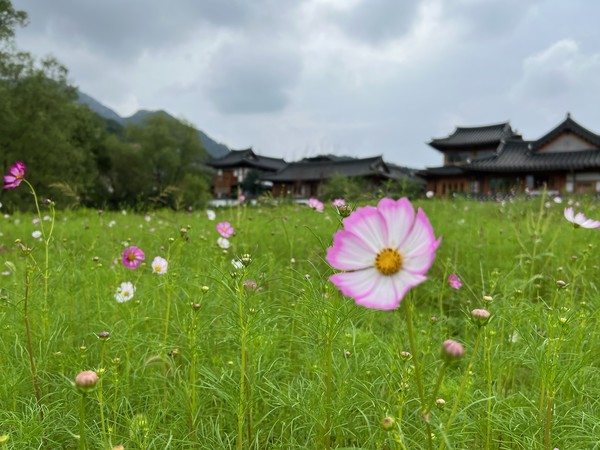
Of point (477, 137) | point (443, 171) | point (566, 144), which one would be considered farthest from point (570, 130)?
point (443, 171)

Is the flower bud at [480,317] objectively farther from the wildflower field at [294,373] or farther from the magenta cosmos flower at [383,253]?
the magenta cosmos flower at [383,253]

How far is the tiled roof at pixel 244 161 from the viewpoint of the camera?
42.0m

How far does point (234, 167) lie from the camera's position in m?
42.7

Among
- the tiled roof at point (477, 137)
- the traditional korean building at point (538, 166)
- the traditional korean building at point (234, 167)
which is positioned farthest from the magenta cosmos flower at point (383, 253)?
the traditional korean building at point (234, 167)

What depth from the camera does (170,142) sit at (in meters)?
28.8

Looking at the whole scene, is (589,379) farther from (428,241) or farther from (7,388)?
(7,388)

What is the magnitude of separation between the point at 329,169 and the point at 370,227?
104ft

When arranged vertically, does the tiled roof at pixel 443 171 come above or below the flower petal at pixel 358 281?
above

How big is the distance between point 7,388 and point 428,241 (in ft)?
4.39

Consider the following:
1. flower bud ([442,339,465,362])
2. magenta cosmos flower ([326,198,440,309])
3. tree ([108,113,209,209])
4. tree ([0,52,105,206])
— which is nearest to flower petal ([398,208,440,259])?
magenta cosmos flower ([326,198,440,309])

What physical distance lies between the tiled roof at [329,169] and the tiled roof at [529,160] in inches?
324

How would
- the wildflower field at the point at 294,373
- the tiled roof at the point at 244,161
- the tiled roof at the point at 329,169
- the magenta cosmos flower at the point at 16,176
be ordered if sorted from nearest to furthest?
the wildflower field at the point at 294,373 < the magenta cosmos flower at the point at 16,176 < the tiled roof at the point at 329,169 < the tiled roof at the point at 244,161

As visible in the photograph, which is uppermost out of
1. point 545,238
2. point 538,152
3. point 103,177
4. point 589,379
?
point 538,152

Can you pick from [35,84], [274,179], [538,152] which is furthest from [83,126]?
[538,152]
